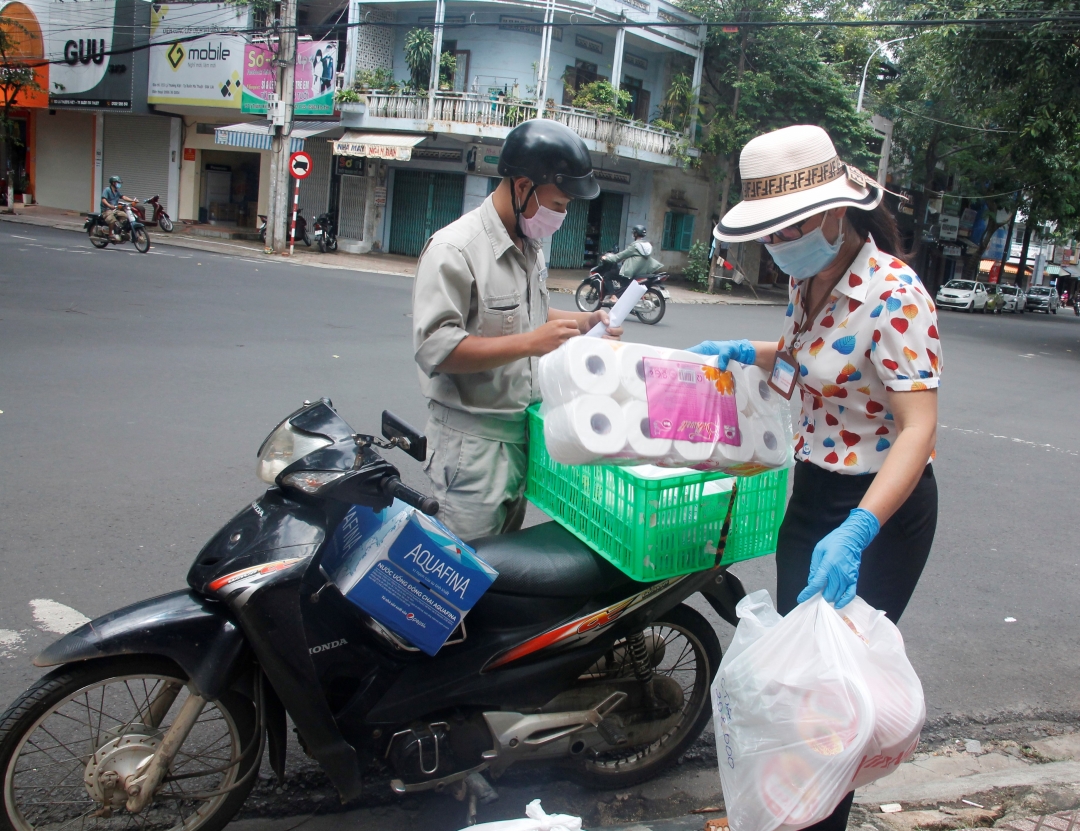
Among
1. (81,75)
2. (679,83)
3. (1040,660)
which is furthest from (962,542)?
(81,75)

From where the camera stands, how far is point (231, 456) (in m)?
5.05

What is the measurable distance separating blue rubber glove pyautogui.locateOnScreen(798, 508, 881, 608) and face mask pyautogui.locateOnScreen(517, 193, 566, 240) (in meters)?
1.17

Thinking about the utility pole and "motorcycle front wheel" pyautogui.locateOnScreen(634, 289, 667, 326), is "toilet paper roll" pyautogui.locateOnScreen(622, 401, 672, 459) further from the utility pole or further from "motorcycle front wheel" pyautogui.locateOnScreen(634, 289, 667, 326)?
the utility pole

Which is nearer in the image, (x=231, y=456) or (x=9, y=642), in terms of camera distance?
(x=9, y=642)

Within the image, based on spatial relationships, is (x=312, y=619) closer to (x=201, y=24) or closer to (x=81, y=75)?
(x=201, y=24)

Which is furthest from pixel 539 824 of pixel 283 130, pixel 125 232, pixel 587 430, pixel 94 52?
pixel 94 52

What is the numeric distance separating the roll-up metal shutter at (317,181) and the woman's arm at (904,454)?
939 inches

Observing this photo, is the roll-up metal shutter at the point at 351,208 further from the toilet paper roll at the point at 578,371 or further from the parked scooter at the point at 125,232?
the toilet paper roll at the point at 578,371

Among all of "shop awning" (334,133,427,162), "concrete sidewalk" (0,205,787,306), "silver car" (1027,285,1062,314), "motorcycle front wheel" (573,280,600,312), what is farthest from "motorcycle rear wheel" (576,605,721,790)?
"silver car" (1027,285,1062,314)

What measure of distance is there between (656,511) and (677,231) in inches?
1011

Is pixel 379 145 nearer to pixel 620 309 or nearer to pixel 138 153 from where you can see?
pixel 138 153

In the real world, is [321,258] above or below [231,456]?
above

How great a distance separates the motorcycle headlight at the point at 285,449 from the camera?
6.47 feet

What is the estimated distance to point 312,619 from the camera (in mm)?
2027
